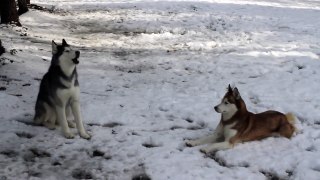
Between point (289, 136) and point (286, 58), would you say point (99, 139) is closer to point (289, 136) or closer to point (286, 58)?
point (289, 136)

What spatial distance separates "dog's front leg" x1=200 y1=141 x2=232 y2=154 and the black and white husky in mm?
1818

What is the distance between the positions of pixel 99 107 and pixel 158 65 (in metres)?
3.38

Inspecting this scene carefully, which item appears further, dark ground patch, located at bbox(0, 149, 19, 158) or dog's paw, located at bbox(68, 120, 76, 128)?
dog's paw, located at bbox(68, 120, 76, 128)

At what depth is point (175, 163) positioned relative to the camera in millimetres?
5594

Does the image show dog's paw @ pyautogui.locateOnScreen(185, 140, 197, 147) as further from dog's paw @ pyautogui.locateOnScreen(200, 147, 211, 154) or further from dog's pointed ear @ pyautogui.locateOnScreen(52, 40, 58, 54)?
dog's pointed ear @ pyautogui.locateOnScreen(52, 40, 58, 54)

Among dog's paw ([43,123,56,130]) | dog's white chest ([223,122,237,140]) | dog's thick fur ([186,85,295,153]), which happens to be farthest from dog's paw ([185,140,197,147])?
dog's paw ([43,123,56,130])

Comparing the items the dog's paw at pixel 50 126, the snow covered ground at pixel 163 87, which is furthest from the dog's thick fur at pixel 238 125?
the dog's paw at pixel 50 126

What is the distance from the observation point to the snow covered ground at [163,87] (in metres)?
5.58

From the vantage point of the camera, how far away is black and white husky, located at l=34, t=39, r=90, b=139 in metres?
5.96

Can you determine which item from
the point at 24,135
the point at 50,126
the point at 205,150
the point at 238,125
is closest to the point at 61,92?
the point at 50,126

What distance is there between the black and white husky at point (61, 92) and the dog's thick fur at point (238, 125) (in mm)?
1855

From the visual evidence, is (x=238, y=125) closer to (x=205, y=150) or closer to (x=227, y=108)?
(x=227, y=108)

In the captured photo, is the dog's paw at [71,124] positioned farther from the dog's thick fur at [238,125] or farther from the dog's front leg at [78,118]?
the dog's thick fur at [238,125]

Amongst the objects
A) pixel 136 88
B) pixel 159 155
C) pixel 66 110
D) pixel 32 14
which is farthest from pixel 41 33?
pixel 159 155
